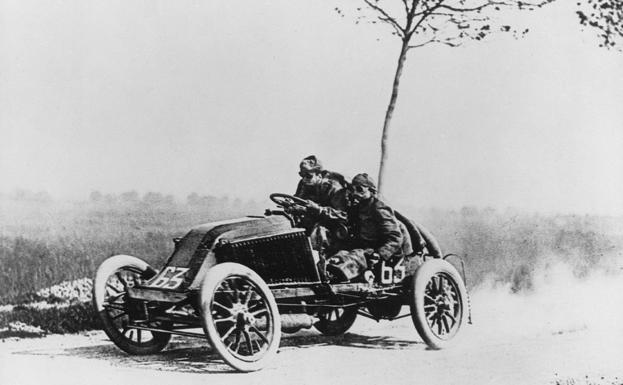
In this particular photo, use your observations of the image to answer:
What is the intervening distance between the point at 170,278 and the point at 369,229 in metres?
2.10

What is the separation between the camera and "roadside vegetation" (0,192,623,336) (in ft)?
36.9

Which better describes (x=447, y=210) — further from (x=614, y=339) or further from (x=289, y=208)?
(x=289, y=208)

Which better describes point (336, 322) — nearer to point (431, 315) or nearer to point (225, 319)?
point (431, 315)

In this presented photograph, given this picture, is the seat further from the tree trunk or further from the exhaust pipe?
the tree trunk

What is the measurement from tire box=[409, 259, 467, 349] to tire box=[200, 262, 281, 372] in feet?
5.12

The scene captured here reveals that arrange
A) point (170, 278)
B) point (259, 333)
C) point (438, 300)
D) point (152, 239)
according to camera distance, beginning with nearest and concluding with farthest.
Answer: point (259, 333), point (170, 278), point (438, 300), point (152, 239)

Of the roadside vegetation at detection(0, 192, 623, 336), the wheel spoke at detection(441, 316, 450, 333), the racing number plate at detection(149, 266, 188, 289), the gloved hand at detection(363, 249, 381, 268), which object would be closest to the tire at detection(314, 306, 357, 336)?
the gloved hand at detection(363, 249, 381, 268)

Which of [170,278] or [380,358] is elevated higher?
[170,278]

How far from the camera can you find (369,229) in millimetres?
8852

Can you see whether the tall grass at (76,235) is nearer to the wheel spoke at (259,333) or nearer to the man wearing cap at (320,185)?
the man wearing cap at (320,185)

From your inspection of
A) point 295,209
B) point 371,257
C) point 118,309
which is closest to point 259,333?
point 118,309

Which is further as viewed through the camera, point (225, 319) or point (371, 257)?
point (371, 257)

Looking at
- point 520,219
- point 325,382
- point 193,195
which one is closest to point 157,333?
point 325,382

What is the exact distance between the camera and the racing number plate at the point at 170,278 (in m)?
7.66
